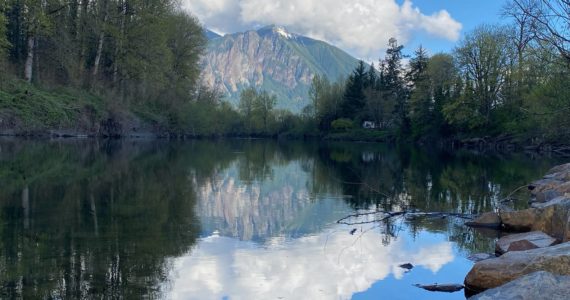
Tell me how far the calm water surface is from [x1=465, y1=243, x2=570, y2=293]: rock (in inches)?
13.4

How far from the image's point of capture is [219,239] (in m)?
8.94

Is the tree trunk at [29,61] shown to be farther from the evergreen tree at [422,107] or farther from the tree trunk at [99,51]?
the evergreen tree at [422,107]

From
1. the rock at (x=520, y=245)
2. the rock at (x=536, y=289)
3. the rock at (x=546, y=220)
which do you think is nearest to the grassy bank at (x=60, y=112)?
the rock at (x=546, y=220)

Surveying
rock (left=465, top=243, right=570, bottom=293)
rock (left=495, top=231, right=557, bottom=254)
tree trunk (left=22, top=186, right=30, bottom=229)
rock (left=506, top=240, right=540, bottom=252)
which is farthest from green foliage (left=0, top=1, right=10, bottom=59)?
rock (left=465, top=243, right=570, bottom=293)

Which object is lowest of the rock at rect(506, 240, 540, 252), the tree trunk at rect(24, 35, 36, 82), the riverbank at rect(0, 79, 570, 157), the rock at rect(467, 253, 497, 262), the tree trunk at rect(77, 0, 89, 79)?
the rock at rect(467, 253, 497, 262)

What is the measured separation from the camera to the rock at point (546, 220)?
26.7 feet

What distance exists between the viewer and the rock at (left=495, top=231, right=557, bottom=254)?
7664 millimetres

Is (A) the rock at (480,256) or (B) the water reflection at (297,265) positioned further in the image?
(A) the rock at (480,256)

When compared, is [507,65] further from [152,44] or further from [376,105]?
[152,44]

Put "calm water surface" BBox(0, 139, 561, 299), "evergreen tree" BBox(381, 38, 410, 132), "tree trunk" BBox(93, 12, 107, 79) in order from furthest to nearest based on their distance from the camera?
"evergreen tree" BBox(381, 38, 410, 132)
"tree trunk" BBox(93, 12, 107, 79)
"calm water surface" BBox(0, 139, 561, 299)

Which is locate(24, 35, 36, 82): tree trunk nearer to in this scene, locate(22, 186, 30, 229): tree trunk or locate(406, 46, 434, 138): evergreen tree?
locate(22, 186, 30, 229): tree trunk

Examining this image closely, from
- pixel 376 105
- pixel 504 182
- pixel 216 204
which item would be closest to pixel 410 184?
pixel 504 182

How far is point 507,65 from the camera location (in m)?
52.4

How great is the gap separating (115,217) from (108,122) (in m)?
41.2
